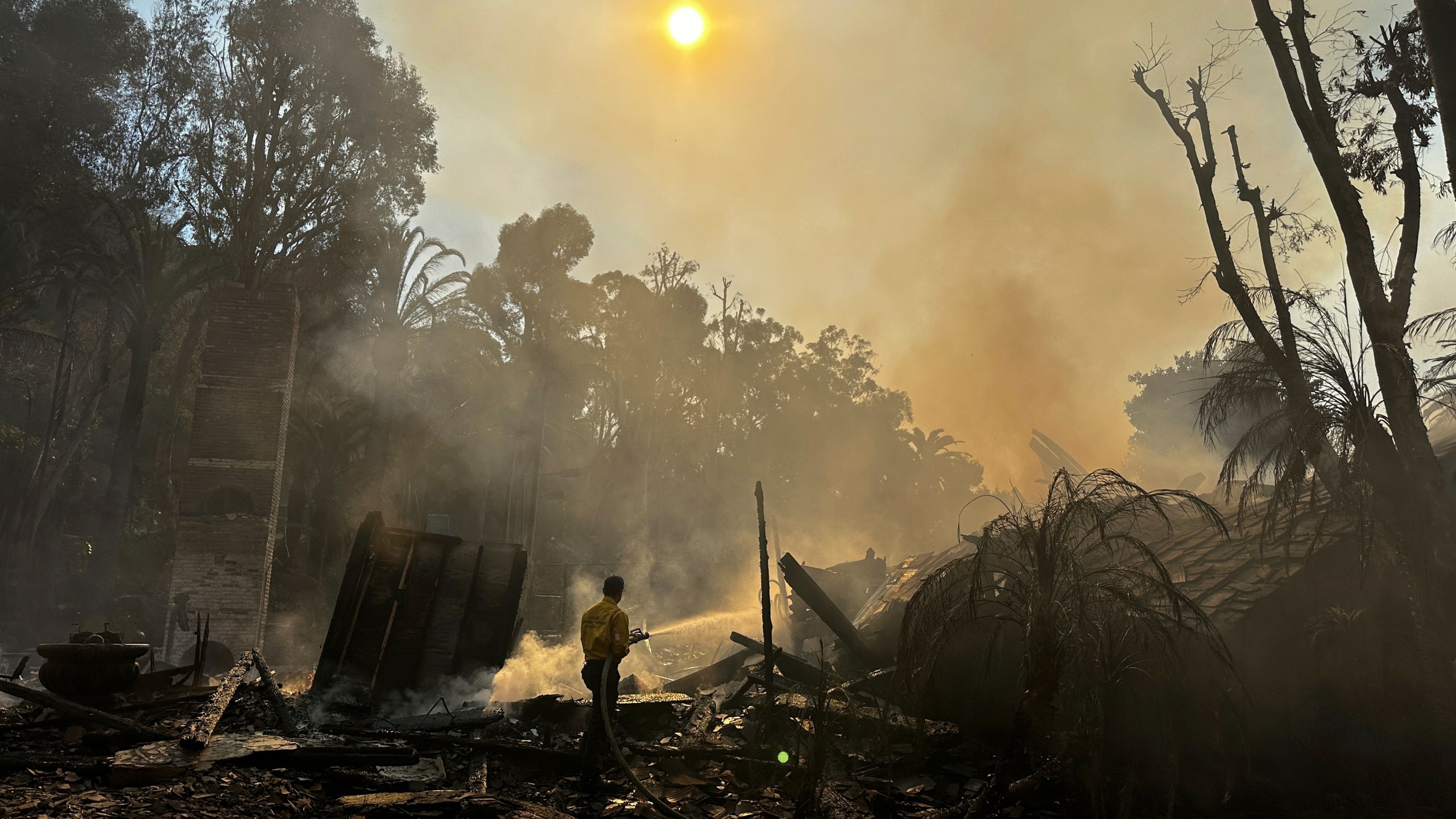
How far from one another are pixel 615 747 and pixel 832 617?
22.3ft

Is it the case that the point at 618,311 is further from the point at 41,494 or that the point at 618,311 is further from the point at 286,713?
the point at 286,713

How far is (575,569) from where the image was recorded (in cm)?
3102

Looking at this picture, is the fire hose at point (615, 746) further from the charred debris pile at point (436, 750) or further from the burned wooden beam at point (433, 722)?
the burned wooden beam at point (433, 722)

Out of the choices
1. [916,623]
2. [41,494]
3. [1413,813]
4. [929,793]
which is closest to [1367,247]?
[1413,813]

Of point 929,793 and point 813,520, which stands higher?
point 813,520

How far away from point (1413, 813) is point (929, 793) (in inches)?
206

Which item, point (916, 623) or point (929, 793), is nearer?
point (916, 623)

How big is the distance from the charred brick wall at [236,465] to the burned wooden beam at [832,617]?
35.9 ft

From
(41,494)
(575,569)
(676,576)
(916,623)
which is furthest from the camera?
(676,576)

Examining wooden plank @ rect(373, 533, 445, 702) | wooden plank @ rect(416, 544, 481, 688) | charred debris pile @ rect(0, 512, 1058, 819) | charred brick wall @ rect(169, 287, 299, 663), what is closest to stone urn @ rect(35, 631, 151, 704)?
charred debris pile @ rect(0, 512, 1058, 819)

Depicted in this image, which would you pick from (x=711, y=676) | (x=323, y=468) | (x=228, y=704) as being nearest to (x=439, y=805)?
(x=228, y=704)

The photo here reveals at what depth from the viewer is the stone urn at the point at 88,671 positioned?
7676 millimetres

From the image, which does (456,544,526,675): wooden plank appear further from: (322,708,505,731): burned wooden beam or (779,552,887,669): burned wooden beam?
(779,552,887,669): burned wooden beam

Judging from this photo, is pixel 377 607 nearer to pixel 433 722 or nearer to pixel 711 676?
pixel 433 722
